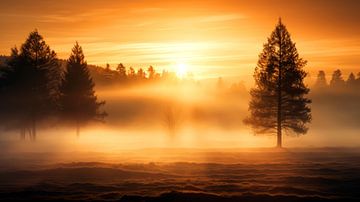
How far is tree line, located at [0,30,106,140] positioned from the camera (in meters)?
56.4

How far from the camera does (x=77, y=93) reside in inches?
2362

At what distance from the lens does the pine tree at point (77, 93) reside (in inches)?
2314

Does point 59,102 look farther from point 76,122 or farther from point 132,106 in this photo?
point 132,106

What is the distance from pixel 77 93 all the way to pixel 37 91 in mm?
5059

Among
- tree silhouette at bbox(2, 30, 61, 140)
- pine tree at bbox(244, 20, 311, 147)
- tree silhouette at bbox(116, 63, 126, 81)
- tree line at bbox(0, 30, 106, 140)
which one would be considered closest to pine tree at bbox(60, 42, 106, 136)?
tree line at bbox(0, 30, 106, 140)

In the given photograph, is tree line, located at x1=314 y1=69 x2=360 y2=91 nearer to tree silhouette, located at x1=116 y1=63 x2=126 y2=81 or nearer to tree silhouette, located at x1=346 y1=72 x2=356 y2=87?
tree silhouette, located at x1=346 y1=72 x2=356 y2=87

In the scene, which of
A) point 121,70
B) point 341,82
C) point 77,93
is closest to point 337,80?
point 341,82

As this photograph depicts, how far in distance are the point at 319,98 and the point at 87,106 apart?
12910 cm

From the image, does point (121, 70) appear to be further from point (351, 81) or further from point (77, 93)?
point (77, 93)

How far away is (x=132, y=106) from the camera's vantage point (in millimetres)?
153000

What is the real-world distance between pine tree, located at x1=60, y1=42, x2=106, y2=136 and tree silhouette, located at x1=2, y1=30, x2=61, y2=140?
1879 mm

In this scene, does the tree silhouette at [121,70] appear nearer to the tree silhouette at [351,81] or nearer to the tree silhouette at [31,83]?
the tree silhouette at [351,81]

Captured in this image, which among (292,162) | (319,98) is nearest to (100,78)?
(319,98)

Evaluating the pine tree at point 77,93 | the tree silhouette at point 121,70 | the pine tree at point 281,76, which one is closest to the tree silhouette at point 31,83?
the pine tree at point 77,93
